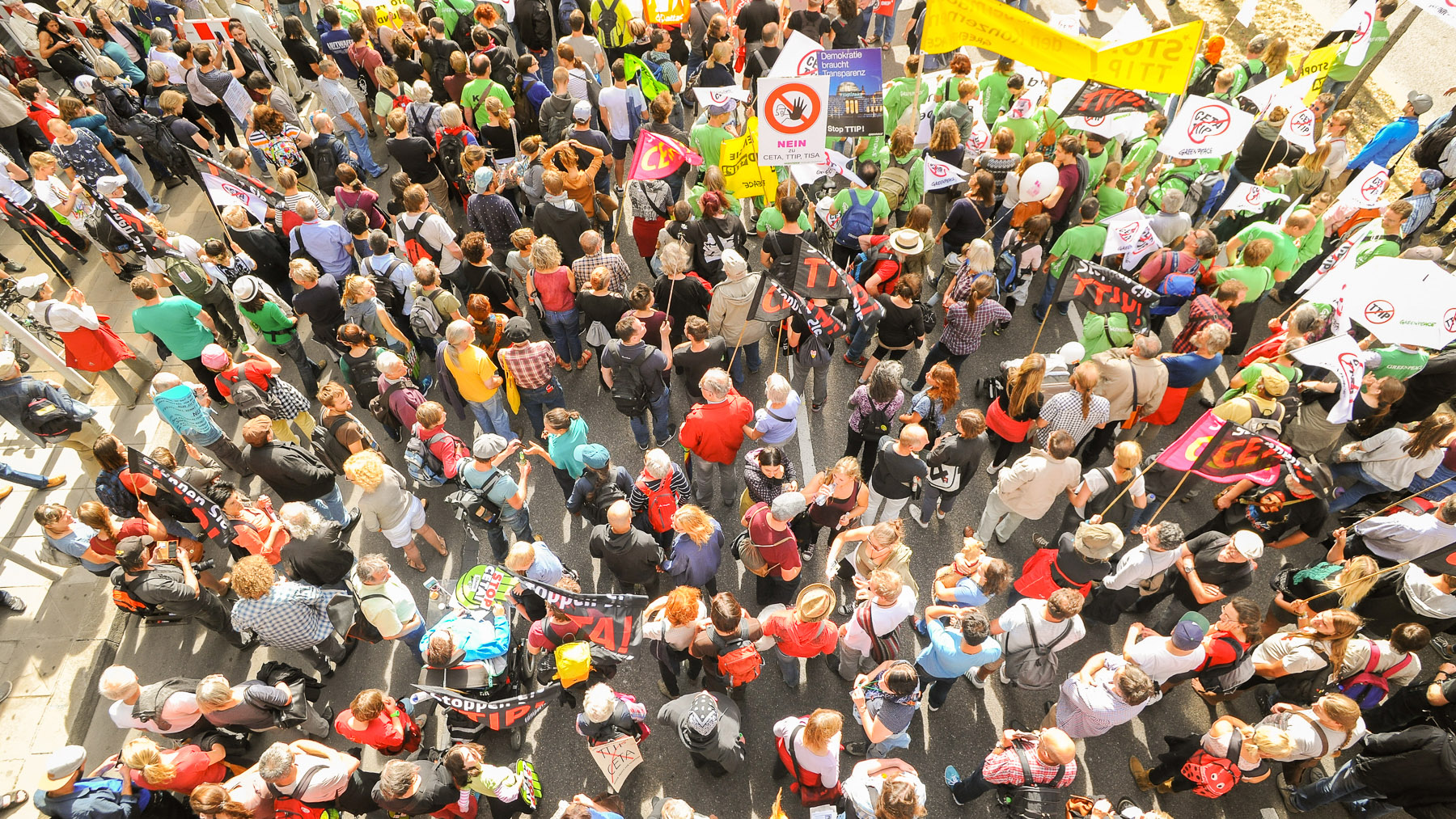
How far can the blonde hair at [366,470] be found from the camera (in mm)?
6133

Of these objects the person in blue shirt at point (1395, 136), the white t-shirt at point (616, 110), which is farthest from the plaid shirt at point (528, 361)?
the person in blue shirt at point (1395, 136)

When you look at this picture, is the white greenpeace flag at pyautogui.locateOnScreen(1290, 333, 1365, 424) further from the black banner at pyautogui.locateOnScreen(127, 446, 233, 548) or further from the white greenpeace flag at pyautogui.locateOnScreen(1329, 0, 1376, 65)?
the black banner at pyautogui.locateOnScreen(127, 446, 233, 548)

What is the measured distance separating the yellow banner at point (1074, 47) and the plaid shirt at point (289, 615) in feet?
29.1

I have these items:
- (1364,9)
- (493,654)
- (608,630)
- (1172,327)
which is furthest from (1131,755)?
(1364,9)

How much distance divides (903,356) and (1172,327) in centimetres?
378

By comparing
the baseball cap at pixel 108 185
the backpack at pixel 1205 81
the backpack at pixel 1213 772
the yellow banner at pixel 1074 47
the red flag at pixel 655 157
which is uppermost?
the yellow banner at pixel 1074 47

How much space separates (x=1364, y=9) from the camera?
10.4 meters

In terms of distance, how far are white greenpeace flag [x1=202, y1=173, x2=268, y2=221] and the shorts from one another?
4.22 metres

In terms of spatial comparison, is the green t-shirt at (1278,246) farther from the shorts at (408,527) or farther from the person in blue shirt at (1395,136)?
the shorts at (408,527)

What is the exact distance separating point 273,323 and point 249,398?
1.42 m

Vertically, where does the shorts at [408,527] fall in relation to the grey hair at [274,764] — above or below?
below

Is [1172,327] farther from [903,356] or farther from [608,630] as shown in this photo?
[608,630]

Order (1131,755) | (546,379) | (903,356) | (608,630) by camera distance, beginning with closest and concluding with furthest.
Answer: (608,630) < (1131,755) < (546,379) < (903,356)

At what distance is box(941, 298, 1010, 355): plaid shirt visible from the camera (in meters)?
7.59
